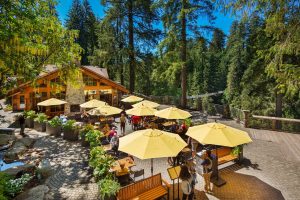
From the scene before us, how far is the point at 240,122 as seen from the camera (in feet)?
63.9

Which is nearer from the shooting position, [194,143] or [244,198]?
[244,198]

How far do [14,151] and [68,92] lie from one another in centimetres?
1193

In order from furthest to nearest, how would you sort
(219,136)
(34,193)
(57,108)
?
(57,108)
(219,136)
(34,193)

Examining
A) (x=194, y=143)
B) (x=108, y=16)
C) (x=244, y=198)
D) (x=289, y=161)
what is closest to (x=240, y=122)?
(x=289, y=161)

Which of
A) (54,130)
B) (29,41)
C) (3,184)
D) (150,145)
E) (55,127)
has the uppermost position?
(29,41)

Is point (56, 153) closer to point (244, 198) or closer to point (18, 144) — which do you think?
point (18, 144)

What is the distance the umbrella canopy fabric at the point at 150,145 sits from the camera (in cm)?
745

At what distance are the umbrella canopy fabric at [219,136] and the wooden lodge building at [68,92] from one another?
14.4 meters

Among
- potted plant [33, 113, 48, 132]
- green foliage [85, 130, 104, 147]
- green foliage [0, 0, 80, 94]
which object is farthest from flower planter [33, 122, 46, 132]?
green foliage [85, 130, 104, 147]

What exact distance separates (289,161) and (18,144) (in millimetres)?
15734

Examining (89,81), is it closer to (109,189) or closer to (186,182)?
(109,189)

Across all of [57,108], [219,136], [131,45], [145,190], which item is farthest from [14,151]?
[131,45]

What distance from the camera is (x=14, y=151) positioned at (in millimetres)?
12773

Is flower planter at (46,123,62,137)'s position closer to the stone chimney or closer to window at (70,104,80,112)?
the stone chimney
